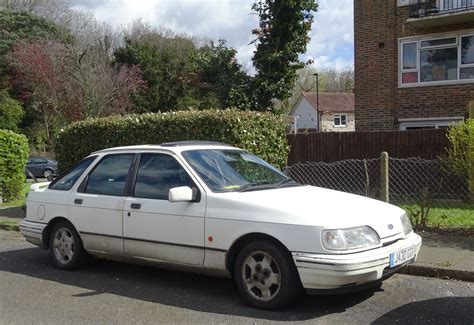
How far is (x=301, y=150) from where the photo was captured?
45.2 feet

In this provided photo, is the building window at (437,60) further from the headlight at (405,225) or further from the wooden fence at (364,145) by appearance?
the headlight at (405,225)

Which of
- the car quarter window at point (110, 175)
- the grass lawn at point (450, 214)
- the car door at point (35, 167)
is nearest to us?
the car quarter window at point (110, 175)

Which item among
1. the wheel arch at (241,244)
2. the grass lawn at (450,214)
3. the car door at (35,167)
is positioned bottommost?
the car door at (35,167)

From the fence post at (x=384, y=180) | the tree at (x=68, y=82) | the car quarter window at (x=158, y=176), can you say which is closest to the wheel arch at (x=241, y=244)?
the car quarter window at (x=158, y=176)

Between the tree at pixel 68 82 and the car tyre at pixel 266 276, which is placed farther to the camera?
the tree at pixel 68 82

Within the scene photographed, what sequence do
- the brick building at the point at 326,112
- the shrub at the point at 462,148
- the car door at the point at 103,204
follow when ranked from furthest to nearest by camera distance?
the brick building at the point at 326,112 → the shrub at the point at 462,148 → the car door at the point at 103,204

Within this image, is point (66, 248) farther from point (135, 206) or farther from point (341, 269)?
point (341, 269)

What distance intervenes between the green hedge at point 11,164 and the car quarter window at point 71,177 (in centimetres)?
805

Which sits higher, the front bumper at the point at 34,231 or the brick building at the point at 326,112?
the brick building at the point at 326,112

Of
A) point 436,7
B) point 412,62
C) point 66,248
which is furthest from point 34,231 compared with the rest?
point 436,7

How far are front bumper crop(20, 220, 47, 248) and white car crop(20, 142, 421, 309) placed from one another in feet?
0.05

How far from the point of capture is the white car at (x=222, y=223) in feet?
16.0

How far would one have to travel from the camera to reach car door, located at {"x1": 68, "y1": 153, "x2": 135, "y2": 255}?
6328 millimetres

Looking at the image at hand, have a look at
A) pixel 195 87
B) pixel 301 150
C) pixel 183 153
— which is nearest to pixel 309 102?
pixel 195 87
